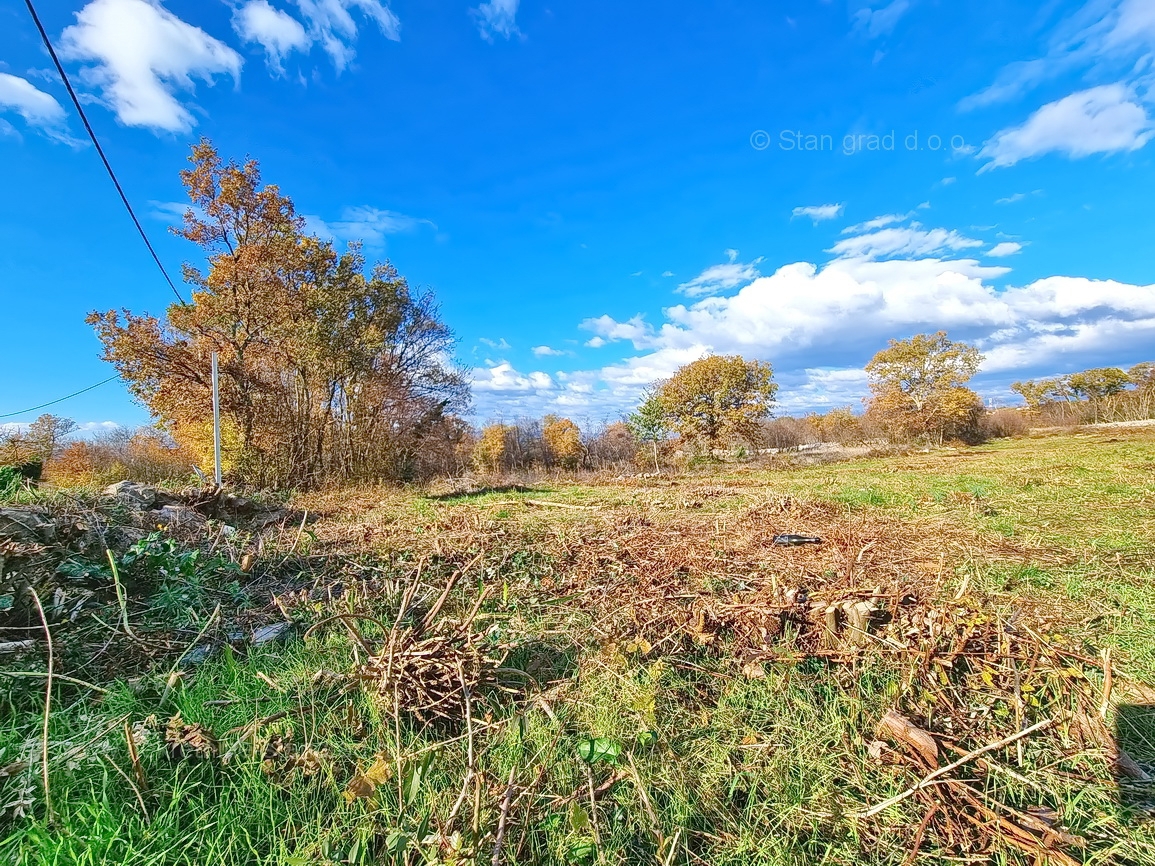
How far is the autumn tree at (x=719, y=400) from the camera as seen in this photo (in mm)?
21094

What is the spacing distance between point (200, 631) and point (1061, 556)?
6.07 m

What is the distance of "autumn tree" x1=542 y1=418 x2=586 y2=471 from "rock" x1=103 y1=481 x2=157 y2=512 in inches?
910

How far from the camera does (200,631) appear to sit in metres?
2.65

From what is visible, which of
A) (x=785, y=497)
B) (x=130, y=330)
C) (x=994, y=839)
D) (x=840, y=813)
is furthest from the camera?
(x=130, y=330)

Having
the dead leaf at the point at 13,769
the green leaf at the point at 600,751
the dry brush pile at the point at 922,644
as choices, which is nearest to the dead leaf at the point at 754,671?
the dry brush pile at the point at 922,644

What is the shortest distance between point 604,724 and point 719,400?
2059 cm

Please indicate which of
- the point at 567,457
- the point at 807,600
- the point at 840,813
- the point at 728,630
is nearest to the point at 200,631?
the point at 728,630

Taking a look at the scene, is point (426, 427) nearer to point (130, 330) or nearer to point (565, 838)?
point (130, 330)

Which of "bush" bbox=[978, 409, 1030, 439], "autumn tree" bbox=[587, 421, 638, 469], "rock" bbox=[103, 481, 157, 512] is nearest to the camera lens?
"rock" bbox=[103, 481, 157, 512]

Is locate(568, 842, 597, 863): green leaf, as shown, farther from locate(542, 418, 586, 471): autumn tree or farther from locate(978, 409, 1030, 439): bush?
locate(978, 409, 1030, 439): bush

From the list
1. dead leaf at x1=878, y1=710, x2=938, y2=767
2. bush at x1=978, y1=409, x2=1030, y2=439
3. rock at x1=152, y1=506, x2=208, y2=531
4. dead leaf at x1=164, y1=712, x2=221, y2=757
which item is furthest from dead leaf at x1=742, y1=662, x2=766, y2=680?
bush at x1=978, y1=409, x2=1030, y2=439

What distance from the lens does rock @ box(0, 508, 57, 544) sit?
2.90 m

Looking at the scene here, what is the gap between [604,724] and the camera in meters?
1.89

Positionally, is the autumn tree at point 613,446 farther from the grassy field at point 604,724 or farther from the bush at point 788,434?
the grassy field at point 604,724
